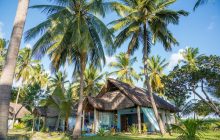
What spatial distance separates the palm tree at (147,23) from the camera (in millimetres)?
18078

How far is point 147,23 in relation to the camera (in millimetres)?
19266

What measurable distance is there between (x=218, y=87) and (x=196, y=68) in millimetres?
3355

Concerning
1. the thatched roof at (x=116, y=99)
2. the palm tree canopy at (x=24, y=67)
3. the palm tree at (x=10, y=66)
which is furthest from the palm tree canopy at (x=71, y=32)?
the palm tree canopy at (x=24, y=67)

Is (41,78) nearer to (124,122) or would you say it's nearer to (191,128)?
(124,122)

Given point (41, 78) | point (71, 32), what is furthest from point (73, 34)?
point (41, 78)

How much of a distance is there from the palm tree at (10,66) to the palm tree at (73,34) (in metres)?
6.78

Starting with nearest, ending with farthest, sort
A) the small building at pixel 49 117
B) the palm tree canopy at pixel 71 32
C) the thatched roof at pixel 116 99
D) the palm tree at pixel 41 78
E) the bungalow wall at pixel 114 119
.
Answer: the palm tree canopy at pixel 71 32
the thatched roof at pixel 116 99
the bungalow wall at pixel 114 119
the small building at pixel 49 117
the palm tree at pixel 41 78

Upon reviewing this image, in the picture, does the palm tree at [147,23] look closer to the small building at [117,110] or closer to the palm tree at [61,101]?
the small building at [117,110]

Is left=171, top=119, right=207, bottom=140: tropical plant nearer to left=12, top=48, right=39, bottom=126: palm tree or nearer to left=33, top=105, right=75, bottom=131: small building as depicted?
left=33, top=105, right=75, bottom=131: small building

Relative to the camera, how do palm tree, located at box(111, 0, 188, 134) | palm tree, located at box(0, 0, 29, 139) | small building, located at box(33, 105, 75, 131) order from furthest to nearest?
small building, located at box(33, 105, 75, 131) < palm tree, located at box(111, 0, 188, 134) < palm tree, located at box(0, 0, 29, 139)

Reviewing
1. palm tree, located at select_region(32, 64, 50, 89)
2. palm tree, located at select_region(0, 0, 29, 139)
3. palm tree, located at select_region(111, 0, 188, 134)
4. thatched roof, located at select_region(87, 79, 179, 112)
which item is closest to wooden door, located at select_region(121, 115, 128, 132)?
thatched roof, located at select_region(87, 79, 179, 112)

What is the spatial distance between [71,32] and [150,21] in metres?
7.31

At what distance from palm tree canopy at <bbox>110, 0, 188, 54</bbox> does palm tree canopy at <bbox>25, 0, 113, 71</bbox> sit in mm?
3048

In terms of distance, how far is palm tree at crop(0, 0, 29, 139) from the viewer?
5.39 meters
